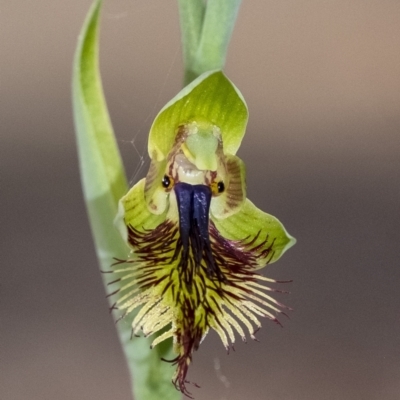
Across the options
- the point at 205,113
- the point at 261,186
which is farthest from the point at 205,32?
the point at 261,186

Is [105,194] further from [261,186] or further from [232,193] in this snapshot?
[261,186]

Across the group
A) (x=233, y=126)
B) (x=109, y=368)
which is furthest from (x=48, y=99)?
(x=233, y=126)

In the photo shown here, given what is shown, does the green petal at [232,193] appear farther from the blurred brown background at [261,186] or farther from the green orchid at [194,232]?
the blurred brown background at [261,186]

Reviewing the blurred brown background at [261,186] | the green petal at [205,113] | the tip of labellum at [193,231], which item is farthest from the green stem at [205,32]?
the blurred brown background at [261,186]

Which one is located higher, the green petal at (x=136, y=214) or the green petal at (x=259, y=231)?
the green petal at (x=136, y=214)

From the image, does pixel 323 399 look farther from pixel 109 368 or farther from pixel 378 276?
pixel 109 368

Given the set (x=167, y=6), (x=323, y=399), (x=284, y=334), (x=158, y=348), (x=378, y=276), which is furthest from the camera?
(x=167, y=6)
